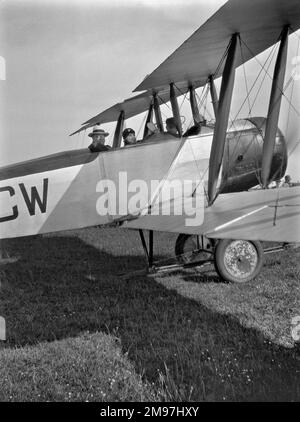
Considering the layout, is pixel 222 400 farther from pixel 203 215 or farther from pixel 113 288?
pixel 113 288

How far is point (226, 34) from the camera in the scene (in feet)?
15.4

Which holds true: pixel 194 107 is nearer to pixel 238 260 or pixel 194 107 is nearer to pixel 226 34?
pixel 226 34

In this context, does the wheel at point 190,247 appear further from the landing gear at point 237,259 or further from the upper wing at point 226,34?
the upper wing at point 226,34

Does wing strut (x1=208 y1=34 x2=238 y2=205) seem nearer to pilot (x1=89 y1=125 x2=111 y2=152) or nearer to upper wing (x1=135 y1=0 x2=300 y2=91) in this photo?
upper wing (x1=135 y1=0 x2=300 y2=91)

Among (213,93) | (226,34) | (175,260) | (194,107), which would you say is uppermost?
(226,34)

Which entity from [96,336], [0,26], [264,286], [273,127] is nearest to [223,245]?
[264,286]

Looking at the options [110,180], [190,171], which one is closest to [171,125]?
[190,171]

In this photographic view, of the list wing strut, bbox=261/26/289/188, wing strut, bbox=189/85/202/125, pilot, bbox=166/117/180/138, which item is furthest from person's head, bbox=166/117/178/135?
wing strut, bbox=261/26/289/188

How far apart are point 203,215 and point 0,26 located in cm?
218

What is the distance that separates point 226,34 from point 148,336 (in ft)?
10.7

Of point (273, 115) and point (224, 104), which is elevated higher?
point (224, 104)

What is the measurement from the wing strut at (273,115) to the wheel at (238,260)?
1.43 m

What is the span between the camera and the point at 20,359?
10.2 feet

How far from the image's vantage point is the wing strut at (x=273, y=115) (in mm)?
3916
